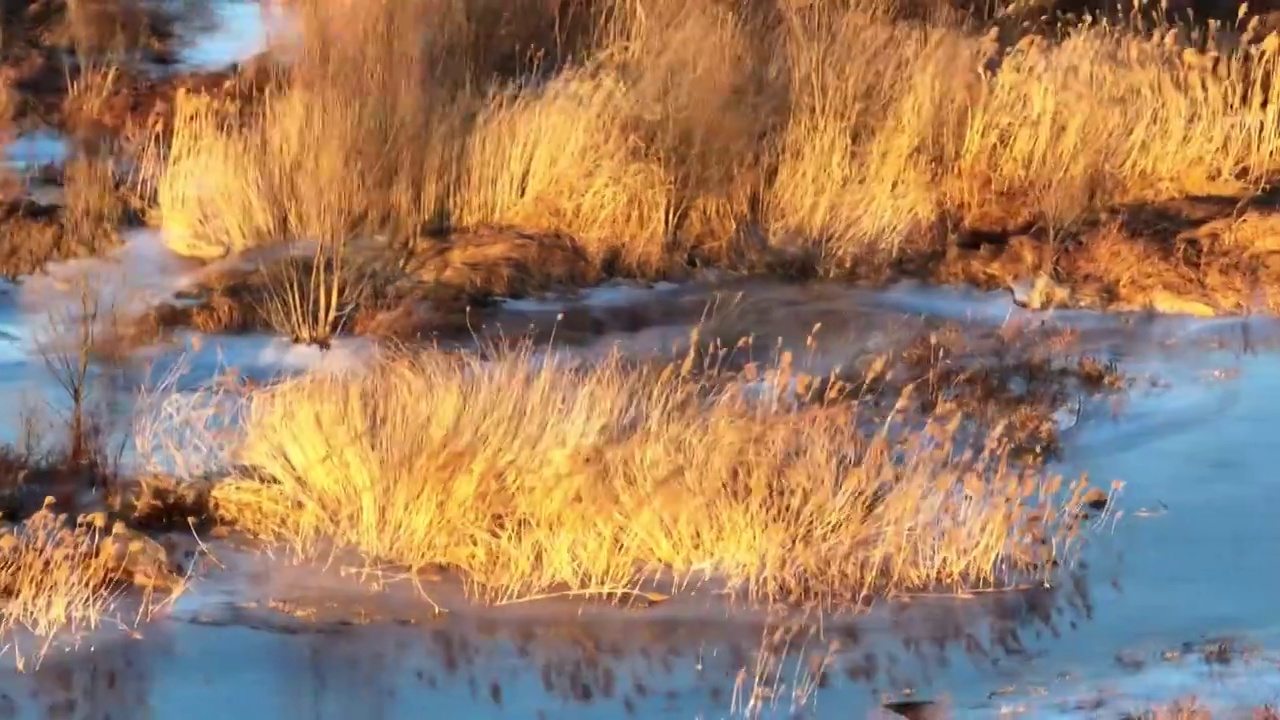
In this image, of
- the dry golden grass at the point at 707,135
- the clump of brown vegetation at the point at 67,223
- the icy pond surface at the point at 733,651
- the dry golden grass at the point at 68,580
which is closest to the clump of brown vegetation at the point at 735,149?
the dry golden grass at the point at 707,135

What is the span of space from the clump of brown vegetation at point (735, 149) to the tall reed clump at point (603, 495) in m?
3.27

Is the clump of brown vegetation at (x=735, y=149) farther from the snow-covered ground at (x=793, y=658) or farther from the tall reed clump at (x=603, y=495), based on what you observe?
the tall reed clump at (x=603, y=495)

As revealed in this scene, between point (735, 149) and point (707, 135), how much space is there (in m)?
0.20

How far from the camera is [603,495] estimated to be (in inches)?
221

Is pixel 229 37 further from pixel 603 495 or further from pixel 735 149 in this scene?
pixel 603 495

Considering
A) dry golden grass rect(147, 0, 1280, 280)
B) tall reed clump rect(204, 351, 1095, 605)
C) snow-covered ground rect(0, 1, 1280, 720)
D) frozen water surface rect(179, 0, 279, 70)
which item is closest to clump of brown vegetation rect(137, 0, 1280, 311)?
dry golden grass rect(147, 0, 1280, 280)

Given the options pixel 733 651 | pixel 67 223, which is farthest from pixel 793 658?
pixel 67 223

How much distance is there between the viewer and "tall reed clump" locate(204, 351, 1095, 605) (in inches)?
218

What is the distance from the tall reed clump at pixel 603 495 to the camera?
5531 millimetres

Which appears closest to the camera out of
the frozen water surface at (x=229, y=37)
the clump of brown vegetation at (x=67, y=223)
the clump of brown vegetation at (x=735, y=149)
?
the clump of brown vegetation at (x=67, y=223)

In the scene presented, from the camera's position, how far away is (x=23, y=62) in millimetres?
13539

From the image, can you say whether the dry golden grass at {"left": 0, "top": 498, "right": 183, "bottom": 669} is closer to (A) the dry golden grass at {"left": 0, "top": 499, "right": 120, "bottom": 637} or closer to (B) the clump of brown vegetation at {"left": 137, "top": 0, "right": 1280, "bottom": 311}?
(A) the dry golden grass at {"left": 0, "top": 499, "right": 120, "bottom": 637}

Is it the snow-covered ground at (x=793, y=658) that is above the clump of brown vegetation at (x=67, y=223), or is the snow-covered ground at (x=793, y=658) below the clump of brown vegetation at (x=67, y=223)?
above

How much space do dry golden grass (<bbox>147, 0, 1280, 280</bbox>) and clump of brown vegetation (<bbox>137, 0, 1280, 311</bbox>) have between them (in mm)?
15
